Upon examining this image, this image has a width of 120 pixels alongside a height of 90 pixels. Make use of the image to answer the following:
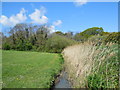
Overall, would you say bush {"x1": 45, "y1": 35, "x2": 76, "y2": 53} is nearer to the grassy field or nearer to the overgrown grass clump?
the grassy field

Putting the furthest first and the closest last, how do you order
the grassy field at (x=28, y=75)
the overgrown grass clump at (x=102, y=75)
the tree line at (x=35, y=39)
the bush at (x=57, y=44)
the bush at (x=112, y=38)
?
the tree line at (x=35, y=39), the bush at (x=57, y=44), the bush at (x=112, y=38), the grassy field at (x=28, y=75), the overgrown grass clump at (x=102, y=75)

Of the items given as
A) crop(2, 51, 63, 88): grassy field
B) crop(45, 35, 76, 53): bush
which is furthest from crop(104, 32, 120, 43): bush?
crop(45, 35, 76, 53): bush

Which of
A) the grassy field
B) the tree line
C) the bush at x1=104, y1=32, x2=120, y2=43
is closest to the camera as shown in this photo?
the grassy field

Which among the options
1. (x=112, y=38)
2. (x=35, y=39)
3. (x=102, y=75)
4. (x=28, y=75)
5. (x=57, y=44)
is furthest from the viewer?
(x=35, y=39)

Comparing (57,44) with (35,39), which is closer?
(57,44)

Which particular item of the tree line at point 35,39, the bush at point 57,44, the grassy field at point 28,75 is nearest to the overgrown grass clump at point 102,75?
the grassy field at point 28,75

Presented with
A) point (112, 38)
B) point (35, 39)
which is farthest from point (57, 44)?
point (112, 38)

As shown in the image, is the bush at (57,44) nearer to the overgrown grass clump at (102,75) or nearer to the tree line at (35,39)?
the tree line at (35,39)

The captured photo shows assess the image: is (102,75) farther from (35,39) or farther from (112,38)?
(35,39)

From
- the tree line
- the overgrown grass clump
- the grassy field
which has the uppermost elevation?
the tree line

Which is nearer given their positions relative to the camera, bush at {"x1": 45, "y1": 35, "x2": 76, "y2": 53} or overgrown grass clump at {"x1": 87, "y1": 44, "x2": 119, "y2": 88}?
overgrown grass clump at {"x1": 87, "y1": 44, "x2": 119, "y2": 88}

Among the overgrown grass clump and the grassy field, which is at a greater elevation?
the overgrown grass clump

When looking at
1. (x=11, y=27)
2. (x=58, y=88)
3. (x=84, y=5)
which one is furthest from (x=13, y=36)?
(x=58, y=88)

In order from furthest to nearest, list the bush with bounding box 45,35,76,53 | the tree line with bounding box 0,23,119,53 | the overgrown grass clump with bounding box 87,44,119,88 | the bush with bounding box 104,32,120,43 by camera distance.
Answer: the tree line with bounding box 0,23,119,53 → the bush with bounding box 45,35,76,53 → the bush with bounding box 104,32,120,43 → the overgrown grass clump with bounding box 87,44,119,88
